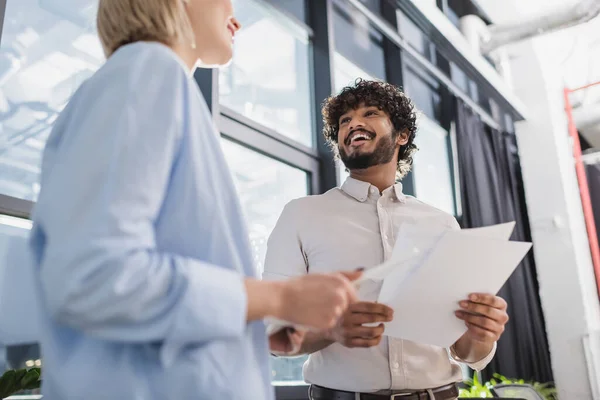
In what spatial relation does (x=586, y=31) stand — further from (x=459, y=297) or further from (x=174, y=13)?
(x=174, y=13)

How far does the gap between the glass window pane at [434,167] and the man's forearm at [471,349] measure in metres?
2.72

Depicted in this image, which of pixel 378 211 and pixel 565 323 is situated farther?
pixel 565 323

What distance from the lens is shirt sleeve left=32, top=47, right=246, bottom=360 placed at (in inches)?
20.5

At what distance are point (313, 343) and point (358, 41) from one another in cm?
297

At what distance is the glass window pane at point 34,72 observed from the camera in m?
1.72

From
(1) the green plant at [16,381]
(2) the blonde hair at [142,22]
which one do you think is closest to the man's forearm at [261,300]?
(2) the blonde hair at [142,22]

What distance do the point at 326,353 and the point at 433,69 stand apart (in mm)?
3187

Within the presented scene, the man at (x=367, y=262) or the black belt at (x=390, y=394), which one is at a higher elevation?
the man at (x=367, y=262)

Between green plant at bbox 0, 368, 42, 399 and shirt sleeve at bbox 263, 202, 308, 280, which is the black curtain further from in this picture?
green plant at bbox 0, 368, 42, 399

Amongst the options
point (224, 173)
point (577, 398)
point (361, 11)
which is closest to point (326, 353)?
point (224, 173)

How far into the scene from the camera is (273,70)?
9.69 ft

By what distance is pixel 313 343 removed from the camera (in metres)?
1.24

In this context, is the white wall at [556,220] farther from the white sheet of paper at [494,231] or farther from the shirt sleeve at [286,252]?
the white sheet of paper at [494,231]

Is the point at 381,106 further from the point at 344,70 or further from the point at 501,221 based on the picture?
the point at 501,221
